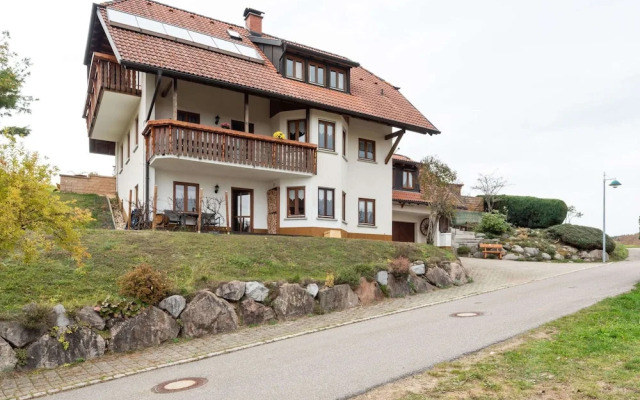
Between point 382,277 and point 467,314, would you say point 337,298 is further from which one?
point 467,314

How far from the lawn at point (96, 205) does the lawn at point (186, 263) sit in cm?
782

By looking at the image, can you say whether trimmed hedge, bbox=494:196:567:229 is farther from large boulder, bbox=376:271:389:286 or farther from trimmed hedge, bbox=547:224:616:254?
large boulder, bbox=376:271:389:286

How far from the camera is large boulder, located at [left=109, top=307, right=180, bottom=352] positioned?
1028 centimetres

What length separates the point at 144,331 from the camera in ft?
34.9

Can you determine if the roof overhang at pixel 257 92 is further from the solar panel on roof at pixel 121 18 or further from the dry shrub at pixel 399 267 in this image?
the dry shrub at pixel 399 267

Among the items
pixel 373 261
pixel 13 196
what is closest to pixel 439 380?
pixel 13 196

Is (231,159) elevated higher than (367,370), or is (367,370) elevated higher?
(231,159)

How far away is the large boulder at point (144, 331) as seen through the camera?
1028cm

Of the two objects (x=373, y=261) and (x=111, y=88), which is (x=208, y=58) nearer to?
(x=111, y=88)

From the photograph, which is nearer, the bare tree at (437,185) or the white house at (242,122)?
the white house at (242,122)

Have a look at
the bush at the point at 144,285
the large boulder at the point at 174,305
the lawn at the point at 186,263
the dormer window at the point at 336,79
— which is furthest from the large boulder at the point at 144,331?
the dormer window at the point at 336,79

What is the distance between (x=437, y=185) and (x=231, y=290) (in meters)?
18.1

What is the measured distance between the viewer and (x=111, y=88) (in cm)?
2055

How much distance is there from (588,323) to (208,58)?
16889mm
